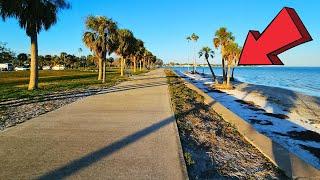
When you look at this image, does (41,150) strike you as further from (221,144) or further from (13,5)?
(13,5)

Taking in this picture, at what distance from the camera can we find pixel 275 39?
13.9ft

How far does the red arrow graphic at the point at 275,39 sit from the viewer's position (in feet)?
12.4

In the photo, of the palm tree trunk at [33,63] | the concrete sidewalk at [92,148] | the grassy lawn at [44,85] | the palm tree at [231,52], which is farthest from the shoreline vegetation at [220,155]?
the palm tree at [231,52]

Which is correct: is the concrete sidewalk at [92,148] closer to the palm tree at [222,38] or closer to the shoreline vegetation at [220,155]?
the shoreline vegetation at [220,155]

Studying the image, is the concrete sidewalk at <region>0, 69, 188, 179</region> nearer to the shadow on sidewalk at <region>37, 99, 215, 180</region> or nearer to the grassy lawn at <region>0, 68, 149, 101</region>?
the shadow on sidewalk at <region>37, 99, 215, 180</region>

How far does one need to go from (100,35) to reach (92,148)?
31.6 m

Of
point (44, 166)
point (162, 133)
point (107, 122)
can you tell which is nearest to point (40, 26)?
point (107, 122)

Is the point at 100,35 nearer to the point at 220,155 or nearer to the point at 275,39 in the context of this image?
the point at 220,155

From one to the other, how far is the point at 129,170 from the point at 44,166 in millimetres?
1461

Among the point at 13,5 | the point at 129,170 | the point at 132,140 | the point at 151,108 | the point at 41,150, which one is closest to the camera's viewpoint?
the point at 129,170

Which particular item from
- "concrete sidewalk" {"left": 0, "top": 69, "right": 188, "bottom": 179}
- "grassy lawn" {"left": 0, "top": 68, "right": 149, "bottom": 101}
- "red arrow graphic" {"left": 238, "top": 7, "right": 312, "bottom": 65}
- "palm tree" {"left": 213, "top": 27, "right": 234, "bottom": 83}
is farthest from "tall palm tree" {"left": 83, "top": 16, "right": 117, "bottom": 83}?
"red arrow graphic" {"left": 238, "top": 7, "right": 312, "bottom": 65}

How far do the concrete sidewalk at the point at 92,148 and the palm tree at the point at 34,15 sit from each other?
39.2ft

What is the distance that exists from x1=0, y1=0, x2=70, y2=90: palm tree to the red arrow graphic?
19834 mm

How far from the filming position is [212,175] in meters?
6.97
